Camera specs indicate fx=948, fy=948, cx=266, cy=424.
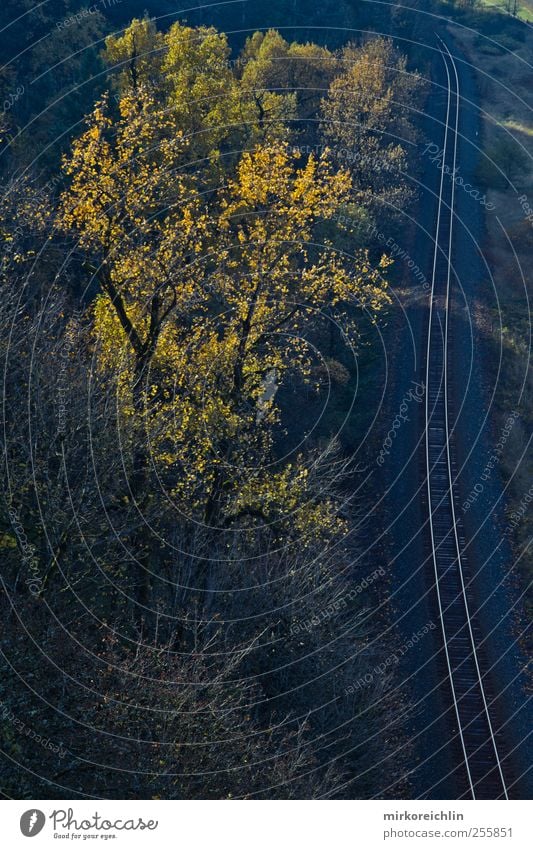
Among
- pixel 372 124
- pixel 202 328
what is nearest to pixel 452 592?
pixel 202 328

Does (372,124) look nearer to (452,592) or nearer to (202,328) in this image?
(202,328)

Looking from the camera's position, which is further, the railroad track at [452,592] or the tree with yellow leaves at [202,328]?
the tree with yellow leaves at [202,328]

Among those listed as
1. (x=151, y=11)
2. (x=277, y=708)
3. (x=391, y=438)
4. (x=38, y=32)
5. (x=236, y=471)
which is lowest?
(x=277, y=708)

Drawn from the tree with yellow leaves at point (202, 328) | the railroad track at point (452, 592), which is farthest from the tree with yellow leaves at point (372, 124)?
the tree with yellow leaves at point (202, 328)

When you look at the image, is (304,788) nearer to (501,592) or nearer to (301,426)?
(501,592)

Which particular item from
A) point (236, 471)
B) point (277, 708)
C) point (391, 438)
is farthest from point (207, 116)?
point (277, 708)

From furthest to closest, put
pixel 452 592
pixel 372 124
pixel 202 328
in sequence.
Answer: pixel 372 124
pixel 452 592
pixel 202 328

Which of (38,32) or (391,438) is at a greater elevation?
(38,32)

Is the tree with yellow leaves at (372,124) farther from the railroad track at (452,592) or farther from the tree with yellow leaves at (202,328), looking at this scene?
the tree with yellow leaves at (202,328)
